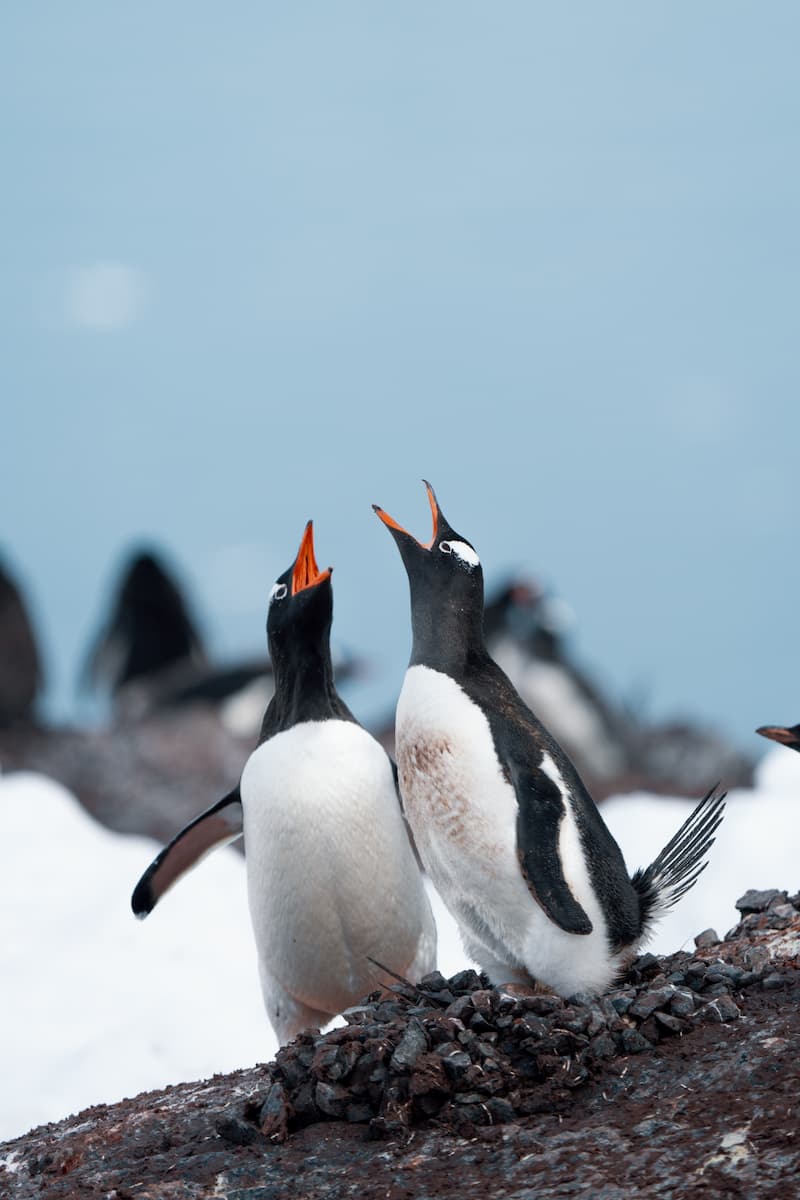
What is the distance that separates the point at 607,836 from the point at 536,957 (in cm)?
36

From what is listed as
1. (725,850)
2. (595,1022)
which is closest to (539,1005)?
(595,1022)

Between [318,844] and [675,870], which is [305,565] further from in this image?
[675,870]

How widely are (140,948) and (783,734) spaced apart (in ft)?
8.76

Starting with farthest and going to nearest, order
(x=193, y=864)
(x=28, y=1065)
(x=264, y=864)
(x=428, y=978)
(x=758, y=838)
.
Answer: (x=758, y=838), (x=28, y=1065), (x=193, y=864), (x=264, y=864), (x=428, y=978)

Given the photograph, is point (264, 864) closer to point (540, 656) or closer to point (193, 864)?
point (193, 864)

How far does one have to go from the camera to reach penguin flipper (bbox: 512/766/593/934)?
330cm

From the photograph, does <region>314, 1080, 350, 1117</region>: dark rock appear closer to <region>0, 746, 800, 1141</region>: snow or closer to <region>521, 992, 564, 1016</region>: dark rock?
<region>521, 992, 564, 1016</region>: dark rock

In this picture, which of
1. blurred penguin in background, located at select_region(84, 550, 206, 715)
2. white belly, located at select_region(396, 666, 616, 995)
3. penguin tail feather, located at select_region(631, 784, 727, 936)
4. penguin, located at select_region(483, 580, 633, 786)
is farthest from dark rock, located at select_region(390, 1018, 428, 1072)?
blurred penguin in background, located at select_region(84, 550, 206, 715)

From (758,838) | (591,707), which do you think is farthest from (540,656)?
(758,838)

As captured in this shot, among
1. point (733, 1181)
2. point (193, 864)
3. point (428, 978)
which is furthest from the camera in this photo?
point (193, 864)

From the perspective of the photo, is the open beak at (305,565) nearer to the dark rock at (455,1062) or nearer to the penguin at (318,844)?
the penguin at (318,844)

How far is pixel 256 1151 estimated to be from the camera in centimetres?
299

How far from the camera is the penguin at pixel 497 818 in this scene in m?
3.42

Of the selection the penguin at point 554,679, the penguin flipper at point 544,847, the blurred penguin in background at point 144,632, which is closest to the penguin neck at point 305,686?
the penguin flipper at point 544,847
